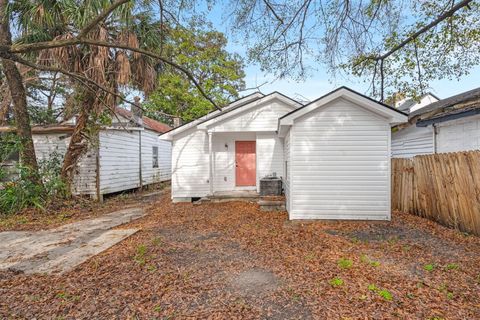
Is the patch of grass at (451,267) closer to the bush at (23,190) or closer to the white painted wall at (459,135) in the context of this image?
the white painted wall at (459,135)

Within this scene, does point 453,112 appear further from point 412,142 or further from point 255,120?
point 255,120

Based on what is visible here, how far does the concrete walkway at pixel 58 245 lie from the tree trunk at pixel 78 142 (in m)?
3.30

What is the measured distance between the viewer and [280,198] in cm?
869

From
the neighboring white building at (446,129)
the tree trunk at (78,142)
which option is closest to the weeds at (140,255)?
the tree trunk at (78,142)

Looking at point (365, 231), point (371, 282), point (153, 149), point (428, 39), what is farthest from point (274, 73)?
point (153, 149)

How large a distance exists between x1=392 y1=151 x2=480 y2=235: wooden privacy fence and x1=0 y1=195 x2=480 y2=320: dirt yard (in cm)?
40

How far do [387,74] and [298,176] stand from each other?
423 centimetres

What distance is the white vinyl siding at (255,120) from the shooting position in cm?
1018

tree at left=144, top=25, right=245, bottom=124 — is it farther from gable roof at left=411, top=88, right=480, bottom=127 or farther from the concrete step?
gable roof at left=411, top=88, right=480, bottom=127

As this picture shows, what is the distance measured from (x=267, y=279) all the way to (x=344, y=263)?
1256mm

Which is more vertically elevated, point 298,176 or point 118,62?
point 118,62

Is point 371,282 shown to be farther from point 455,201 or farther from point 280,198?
point 280,198

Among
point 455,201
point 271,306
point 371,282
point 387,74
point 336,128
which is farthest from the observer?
point 387,74

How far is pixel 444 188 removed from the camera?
20.1ft
